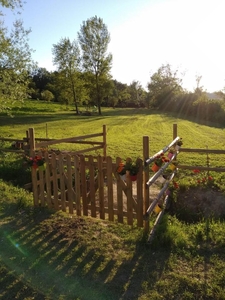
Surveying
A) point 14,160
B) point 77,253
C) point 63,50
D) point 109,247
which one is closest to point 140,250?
point 109,247

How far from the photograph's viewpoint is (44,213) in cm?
554

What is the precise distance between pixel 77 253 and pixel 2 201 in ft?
9.69

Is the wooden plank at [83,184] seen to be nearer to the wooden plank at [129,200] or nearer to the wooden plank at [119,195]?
the wooden plank at [119,195]

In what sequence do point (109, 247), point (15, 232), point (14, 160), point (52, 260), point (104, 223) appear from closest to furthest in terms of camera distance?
point (52, 260) → point (109, 247) → point (15, 232) → point (104, 223) → point (14, 160)

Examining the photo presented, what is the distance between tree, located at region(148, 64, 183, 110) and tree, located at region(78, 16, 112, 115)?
15683 millimetres

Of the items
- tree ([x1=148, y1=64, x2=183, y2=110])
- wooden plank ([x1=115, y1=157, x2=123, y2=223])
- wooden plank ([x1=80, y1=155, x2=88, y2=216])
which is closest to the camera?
wooden plank ([x1=115, y1=157, x2=123, y2=223])

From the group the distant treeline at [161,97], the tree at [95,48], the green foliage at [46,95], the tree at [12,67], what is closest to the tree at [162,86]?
the distant treeline at [161,97]

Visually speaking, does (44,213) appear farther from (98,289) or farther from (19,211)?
(98,289)

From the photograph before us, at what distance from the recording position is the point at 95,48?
3884cm

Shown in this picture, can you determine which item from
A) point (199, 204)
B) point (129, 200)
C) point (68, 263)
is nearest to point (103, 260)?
point (68, 263)

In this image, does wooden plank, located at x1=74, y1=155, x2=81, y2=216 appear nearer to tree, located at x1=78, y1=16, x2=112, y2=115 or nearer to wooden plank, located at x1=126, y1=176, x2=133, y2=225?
wooden plank, located at x1=126, y1=176, x2=133, y2=225

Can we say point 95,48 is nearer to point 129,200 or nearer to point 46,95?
point 46,95

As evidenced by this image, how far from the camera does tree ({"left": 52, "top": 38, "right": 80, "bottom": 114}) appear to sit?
1483 inches

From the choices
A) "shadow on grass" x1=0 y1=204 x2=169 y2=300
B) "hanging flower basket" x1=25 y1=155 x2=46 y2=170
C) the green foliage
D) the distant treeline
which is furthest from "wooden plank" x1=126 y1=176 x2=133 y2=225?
the green foliage
